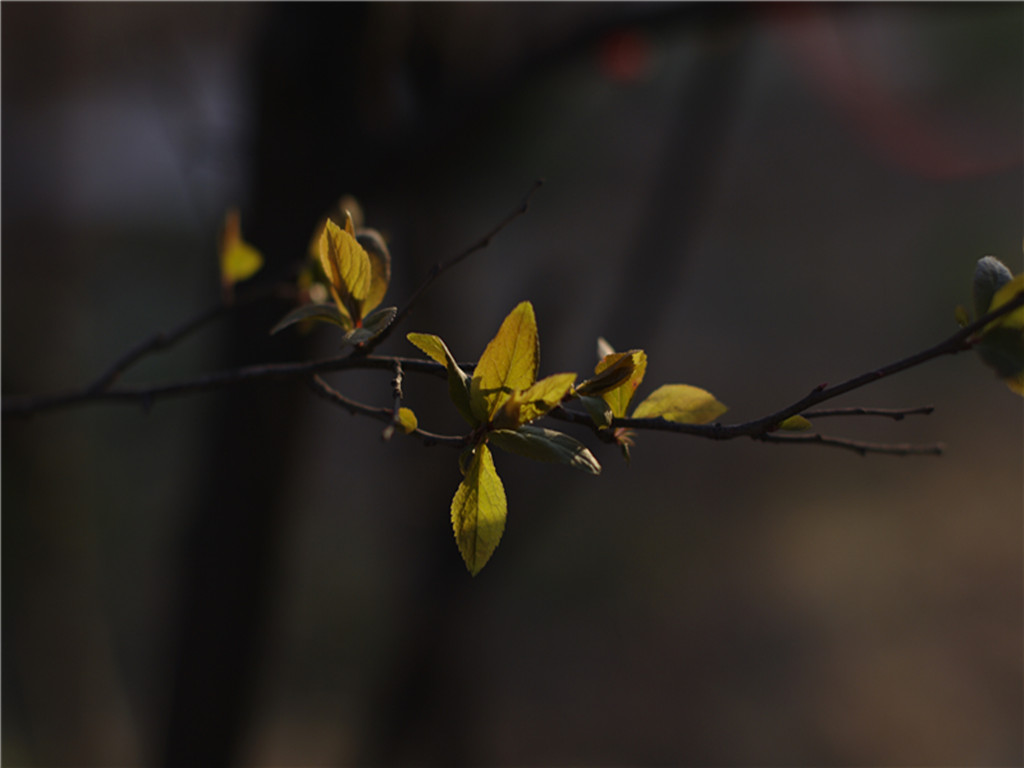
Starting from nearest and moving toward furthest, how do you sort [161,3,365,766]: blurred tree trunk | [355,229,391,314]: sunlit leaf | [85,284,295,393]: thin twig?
[355,229,391,314]: sunlit leaf, [85,284,295,393]: thin twig, [161,3,365,766]: blurred tree trunk

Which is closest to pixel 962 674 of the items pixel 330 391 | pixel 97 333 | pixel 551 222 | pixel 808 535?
pixel 808 535

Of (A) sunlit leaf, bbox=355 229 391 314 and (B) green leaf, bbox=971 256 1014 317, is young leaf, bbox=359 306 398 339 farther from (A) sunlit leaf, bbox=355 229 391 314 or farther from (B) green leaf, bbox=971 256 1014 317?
(B) green leaf, bbox=971 256 1014 317

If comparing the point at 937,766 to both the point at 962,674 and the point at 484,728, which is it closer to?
the point at 962,674

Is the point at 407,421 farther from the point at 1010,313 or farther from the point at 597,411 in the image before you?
the point at 1010,313

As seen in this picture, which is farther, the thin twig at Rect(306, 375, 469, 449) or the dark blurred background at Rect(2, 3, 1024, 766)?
the dark blurred background at Rect(2, 3, 1024, 766)

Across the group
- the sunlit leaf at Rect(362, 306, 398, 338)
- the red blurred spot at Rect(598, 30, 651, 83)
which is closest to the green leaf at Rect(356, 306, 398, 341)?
the sunlit leaf at Rect(362, 306, 398, 338)

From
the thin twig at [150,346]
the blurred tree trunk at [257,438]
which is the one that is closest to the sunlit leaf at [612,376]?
the thin twig at [150,346]

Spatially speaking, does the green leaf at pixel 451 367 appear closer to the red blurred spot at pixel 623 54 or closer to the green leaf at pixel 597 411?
the green leaf at pixel 597 411
